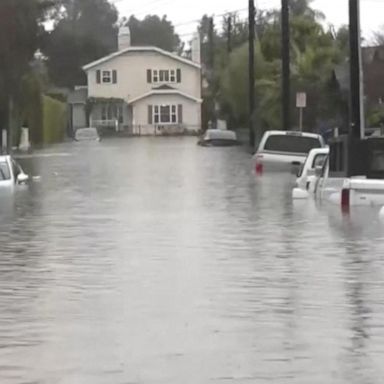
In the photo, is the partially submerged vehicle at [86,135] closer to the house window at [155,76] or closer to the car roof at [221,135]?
the car roof at [221,135]

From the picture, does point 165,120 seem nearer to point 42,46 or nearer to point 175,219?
point 42,46

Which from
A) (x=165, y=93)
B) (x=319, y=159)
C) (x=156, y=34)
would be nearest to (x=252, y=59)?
(x=319, y=159)

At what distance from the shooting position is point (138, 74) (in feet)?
384

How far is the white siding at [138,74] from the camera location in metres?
116

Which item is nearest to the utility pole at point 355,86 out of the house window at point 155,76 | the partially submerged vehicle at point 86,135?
the partially submerged vehicle at point 86,135

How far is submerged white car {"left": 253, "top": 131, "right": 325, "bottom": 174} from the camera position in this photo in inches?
1586

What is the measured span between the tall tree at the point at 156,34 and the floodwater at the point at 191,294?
138m

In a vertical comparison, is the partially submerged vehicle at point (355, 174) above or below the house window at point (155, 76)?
below

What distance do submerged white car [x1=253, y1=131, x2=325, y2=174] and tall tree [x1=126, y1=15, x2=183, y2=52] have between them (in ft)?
402

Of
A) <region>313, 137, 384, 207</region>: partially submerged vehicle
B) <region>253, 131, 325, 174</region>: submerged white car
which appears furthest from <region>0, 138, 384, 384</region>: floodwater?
<region>253, 131, 325, 174</region>: submerged white car

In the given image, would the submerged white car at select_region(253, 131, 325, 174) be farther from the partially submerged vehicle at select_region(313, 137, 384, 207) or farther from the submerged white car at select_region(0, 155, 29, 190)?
the partially submerged vehicle at select_region(313, 137, 384, 207)

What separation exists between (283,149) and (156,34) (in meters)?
127

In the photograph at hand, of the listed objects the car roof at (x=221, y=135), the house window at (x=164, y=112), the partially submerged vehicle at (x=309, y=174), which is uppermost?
the house window at (x=164, y=112)

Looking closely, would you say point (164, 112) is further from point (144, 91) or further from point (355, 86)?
point (355, 86)
